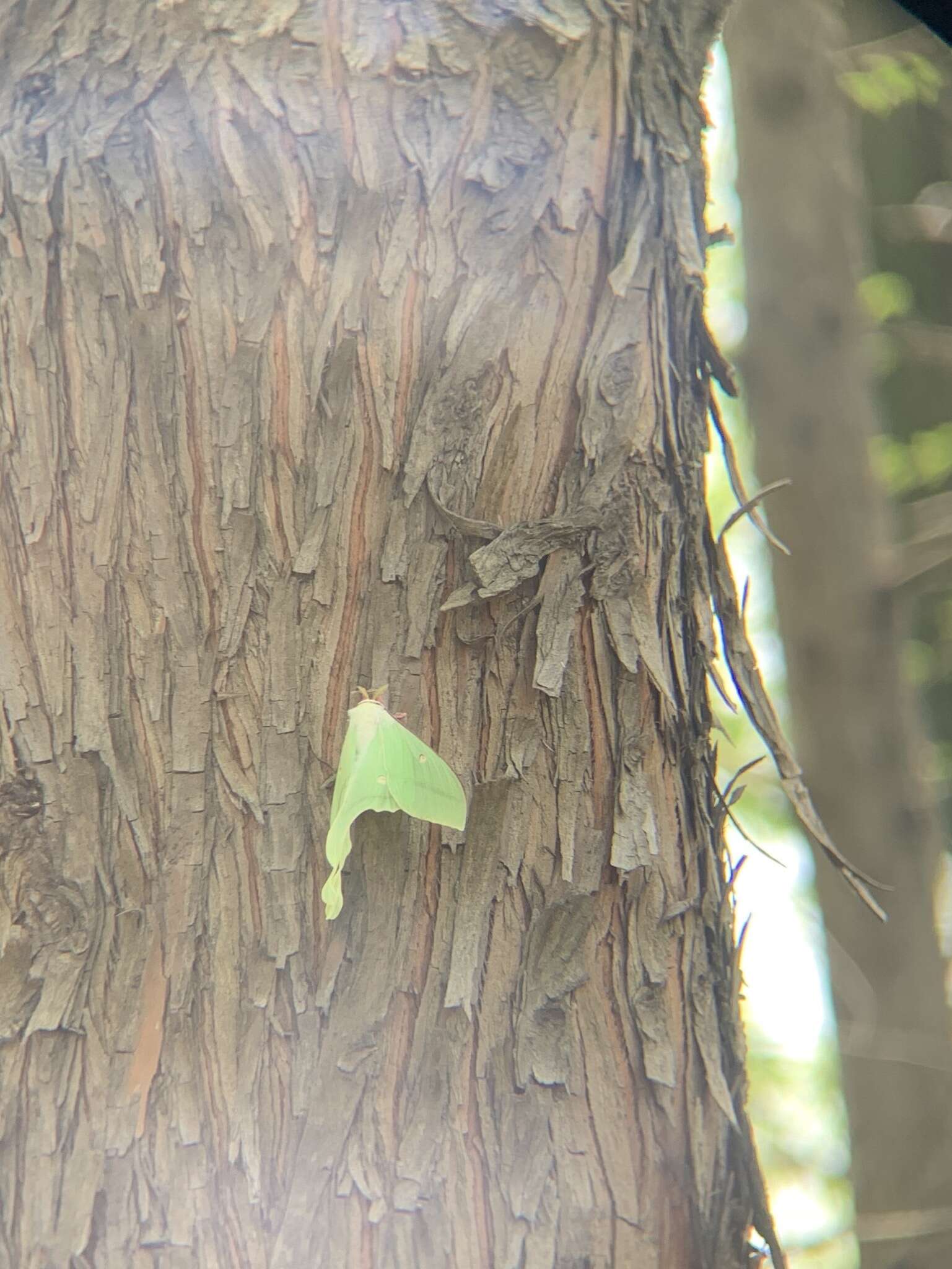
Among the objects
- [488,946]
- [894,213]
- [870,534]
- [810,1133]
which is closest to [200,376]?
[488,946]

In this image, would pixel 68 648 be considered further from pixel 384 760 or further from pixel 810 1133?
pixel 810 1133

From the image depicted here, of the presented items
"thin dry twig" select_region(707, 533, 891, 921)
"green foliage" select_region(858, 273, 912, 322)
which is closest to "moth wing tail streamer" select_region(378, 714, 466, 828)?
"thin dry twig" select_region(707, 533, 891, 921)

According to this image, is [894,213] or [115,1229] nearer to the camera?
[115,1229]

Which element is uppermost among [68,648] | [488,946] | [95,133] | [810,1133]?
[95,133]

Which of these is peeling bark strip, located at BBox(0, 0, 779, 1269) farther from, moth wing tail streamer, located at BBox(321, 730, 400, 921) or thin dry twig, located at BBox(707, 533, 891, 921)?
thin dry twig, located at BBox(707, 533, 891, 921)

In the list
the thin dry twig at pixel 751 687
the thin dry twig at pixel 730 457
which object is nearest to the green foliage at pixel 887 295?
Answer: the thin dry twig at pixel 730 457

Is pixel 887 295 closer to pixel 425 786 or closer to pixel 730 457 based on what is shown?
pixel 730 457
